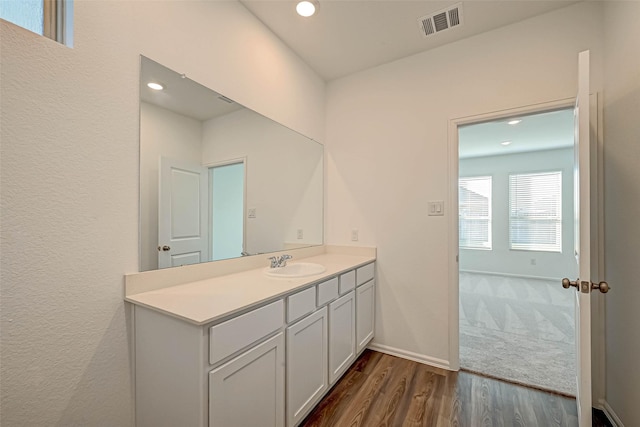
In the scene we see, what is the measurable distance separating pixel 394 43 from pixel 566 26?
1.13m

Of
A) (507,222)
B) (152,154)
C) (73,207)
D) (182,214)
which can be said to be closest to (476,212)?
(507,222)

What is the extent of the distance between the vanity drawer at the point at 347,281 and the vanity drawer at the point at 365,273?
95 mm

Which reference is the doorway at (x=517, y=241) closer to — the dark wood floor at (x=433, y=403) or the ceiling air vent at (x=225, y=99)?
the dark wood floor at (x=433, y=403)

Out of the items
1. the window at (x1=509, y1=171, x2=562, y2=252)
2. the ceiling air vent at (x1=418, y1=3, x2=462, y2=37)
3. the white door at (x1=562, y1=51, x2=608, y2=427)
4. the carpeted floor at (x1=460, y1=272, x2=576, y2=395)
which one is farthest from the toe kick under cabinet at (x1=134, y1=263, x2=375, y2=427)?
the window at (x1=509, y1=171, x2=562, y2=252)

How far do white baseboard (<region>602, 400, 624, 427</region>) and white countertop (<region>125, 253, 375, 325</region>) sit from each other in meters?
1.81

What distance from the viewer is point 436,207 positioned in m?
2.23

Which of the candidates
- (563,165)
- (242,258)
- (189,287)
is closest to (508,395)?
(242,258)

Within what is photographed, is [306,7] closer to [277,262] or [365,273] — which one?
[277,262]

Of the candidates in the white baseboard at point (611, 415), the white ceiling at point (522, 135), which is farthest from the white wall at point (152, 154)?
the white ceiling at point (522, 135)

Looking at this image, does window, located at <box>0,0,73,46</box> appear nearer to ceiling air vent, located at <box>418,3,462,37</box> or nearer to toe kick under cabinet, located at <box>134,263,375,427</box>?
toe kick under cabinet, located at <box>134,263,375,427</box>

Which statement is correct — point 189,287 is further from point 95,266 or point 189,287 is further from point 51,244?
point 51,244

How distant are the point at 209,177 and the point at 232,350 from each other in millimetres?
1083

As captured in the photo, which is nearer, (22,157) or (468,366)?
(22,157)

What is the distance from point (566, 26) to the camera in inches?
71.1
